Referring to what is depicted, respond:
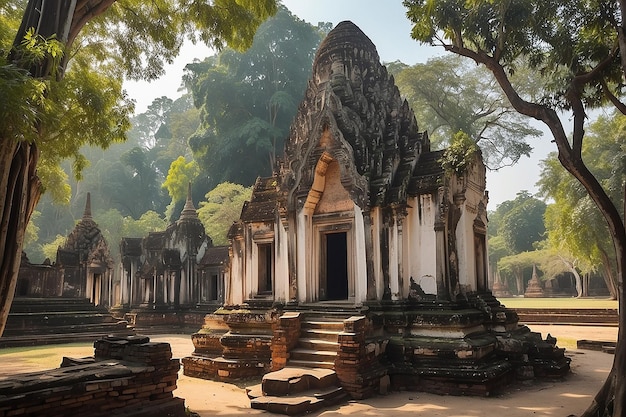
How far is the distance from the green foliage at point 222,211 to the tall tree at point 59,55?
63.8 ft

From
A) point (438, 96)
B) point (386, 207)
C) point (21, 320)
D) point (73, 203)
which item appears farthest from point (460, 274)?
point (73, 203)

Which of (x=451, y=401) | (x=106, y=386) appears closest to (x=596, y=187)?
(x=451, y=401)

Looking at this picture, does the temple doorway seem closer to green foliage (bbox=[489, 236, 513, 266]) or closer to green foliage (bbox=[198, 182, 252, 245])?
green foliage (bbox=[198, 182, 252, 245])

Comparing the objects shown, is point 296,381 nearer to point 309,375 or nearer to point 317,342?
point 309,375

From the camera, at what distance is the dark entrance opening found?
14.6 m

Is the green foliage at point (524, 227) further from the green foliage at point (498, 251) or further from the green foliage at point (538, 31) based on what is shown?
the green foliage at point (538, 31)

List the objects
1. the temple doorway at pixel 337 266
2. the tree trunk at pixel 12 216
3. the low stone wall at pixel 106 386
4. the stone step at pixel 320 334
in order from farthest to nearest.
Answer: the temple doorway at pixel 337 266 → the stone step at pixel 320 334 → the tree trunk at pixel 12 216 → the low stone wall at pixel 106 386

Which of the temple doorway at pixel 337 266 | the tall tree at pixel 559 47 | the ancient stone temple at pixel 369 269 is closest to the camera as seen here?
the tall tree at pixel 559 47

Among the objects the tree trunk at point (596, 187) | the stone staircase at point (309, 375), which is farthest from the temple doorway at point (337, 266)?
the tree trunk at point (596, 187)

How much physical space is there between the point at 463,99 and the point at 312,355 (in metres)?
30.0

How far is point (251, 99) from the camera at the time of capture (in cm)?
4538

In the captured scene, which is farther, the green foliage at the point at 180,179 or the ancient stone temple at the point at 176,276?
the green foliage at the point at 180,179

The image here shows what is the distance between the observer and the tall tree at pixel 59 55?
6.07 metres

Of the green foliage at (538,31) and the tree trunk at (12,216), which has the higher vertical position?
the green foliage at (538,31)
